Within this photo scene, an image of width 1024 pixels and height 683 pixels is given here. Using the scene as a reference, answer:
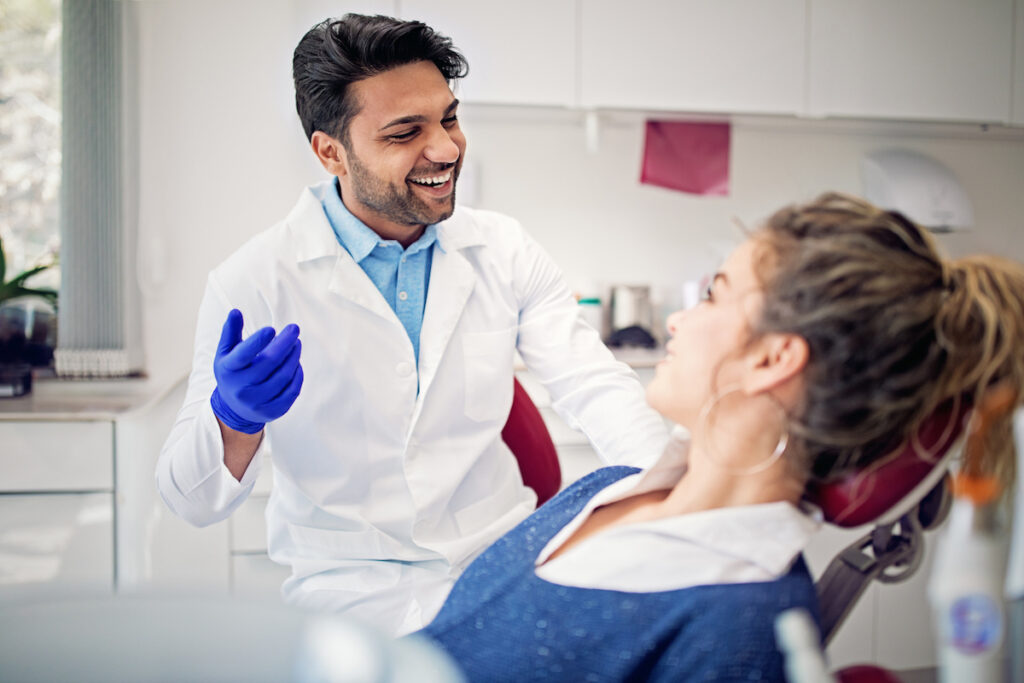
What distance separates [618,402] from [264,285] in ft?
1.97

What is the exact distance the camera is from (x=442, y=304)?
4.59ft

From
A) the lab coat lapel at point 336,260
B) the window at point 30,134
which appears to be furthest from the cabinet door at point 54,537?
the lab coat lapel at point 336,260

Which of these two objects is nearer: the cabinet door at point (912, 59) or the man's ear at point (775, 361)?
the man's ear at point (775, 361)

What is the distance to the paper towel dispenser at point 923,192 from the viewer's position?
2639 mm

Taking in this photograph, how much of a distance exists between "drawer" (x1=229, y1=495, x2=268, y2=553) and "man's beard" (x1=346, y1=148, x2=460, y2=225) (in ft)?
3.45

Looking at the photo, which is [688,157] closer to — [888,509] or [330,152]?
[330,152]

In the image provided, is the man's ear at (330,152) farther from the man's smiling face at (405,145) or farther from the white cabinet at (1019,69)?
the white cabinet at (1019,69)

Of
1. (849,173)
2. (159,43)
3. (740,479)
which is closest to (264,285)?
(740,479)

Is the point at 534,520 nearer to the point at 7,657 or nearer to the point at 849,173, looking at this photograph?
the point at 7,657

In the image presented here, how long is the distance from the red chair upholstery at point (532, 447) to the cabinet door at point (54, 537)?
1.11 m

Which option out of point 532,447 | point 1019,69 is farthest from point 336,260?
point 1019,69

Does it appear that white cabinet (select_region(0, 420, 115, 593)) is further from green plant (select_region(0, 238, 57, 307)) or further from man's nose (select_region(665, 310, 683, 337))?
man's nose (select_region(665, 310, 683, 337))

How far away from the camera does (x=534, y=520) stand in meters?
1.04

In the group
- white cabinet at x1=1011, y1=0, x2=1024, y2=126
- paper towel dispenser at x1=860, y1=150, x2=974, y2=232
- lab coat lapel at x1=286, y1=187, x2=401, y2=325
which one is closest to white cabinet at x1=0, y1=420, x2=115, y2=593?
lab coat lapel at x1=286, y1=187, x2=401, y2=325
